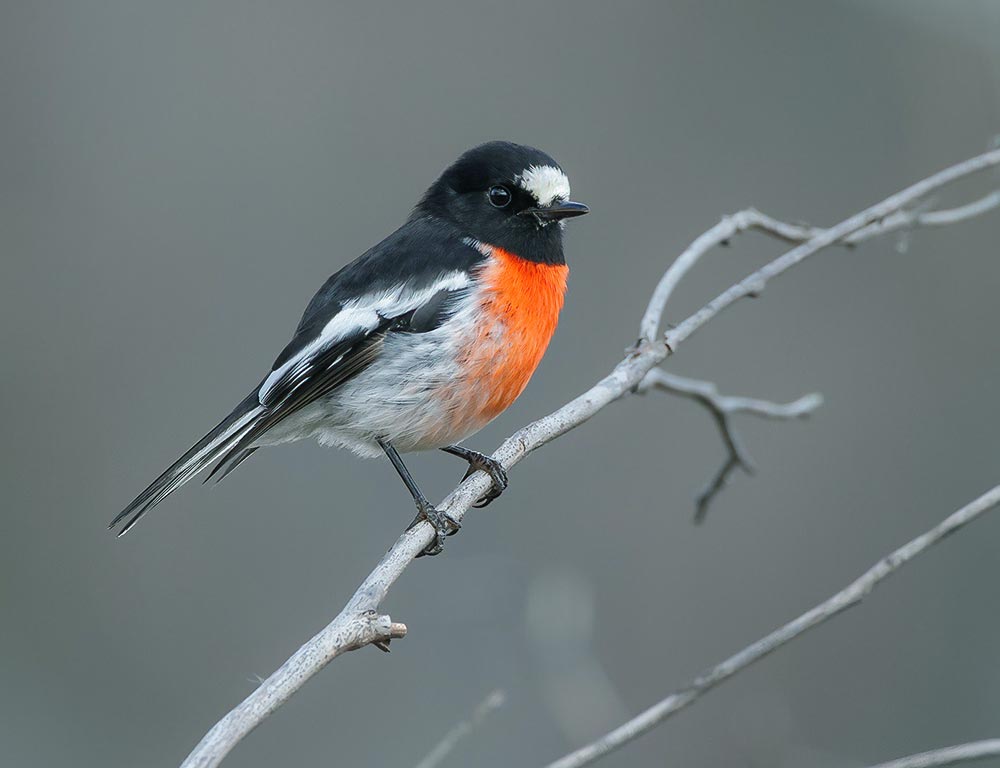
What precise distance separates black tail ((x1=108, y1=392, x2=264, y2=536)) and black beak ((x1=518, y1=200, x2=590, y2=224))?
1.06 meters

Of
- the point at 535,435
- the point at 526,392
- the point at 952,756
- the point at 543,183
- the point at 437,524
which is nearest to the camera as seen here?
the point at 952,756

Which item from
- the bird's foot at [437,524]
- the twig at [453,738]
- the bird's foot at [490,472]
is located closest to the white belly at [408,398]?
the bird's foot at [490,472]

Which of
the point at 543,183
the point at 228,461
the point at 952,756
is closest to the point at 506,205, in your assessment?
the point at 543,183

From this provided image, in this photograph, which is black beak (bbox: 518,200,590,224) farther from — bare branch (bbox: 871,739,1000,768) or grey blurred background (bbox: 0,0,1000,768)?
bare branch (bbox: 871,739,1000,768)

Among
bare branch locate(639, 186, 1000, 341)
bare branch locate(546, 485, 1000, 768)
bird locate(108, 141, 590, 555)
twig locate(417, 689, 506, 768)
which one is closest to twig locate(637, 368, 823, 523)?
bare branch locate(639, 186, 1000, 341)

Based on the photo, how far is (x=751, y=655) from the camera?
2498 millimetres

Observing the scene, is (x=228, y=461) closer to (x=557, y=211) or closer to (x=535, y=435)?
(x=535, y=435)

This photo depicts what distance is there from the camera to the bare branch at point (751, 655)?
7.89 ft

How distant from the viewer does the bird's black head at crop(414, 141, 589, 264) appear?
3951 mm

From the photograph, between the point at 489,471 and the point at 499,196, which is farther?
the point at 499,196

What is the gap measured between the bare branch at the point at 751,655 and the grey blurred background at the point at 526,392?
2.26 meters

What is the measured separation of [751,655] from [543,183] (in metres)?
1.90

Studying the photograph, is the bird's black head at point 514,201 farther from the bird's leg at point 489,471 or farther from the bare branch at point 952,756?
the bare branch at point 952,756

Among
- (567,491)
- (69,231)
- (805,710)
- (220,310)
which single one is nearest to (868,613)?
(805,710)
